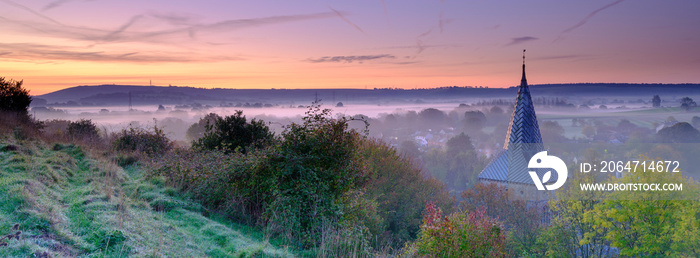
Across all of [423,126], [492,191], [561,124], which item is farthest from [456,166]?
[423,126]

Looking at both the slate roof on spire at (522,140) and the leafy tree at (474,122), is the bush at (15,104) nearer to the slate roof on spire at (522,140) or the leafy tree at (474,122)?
the slate roof on spire at (522,140)

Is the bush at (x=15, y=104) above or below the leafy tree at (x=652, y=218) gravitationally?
above

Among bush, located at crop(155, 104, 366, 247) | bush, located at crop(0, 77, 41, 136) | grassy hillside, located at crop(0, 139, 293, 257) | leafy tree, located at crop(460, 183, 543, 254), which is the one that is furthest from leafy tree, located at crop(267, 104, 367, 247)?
leafy tree, located at crop(460, 183, 543, 254)

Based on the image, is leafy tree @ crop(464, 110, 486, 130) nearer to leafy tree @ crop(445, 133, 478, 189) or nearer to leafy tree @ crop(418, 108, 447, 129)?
leafy tree @ crop(418, 108, 447, 129)

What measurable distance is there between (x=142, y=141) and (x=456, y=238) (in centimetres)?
1486

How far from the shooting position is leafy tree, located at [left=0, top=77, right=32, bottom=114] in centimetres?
2130

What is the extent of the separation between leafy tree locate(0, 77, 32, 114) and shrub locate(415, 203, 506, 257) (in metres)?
21.5

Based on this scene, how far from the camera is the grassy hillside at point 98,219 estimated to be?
5.97m

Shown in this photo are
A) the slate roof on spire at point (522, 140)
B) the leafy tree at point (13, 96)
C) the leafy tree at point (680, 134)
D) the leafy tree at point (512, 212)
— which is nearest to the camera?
the leafy tree at point (13, 96)

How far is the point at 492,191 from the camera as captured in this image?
38625mm

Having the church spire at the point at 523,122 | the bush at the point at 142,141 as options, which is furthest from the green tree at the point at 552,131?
the bush at the point at 142,141

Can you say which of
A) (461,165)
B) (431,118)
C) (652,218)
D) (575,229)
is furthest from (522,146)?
(431,118)

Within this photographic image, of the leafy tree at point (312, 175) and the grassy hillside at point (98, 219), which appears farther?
the leafy tree at point (312, 175)

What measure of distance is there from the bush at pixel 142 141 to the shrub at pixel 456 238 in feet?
41.0
